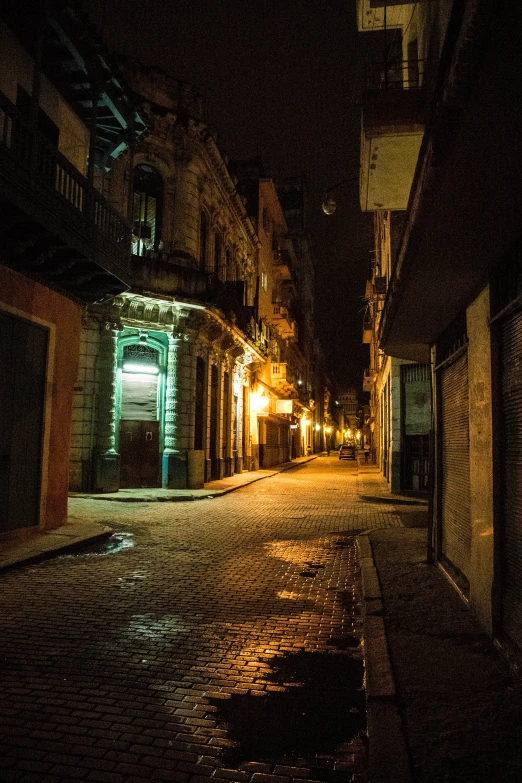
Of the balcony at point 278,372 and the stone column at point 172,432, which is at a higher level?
the balcony at point 278,372

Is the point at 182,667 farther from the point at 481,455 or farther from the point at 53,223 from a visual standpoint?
the point at 53,223

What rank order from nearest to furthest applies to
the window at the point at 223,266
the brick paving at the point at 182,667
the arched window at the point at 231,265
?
the brick paving at the point at 182,667, the window at the point at 223,266, the arched window at the point at 231,265

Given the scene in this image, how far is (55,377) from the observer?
1102 cm

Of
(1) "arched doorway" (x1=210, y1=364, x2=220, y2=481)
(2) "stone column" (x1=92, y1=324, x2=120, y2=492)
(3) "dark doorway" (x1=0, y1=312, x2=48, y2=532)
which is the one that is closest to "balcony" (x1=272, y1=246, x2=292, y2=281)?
(1) "arched doorway" (x1=210, y1=364, x2=220, y2=481)

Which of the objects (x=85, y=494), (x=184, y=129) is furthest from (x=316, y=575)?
(x=184, y=129)

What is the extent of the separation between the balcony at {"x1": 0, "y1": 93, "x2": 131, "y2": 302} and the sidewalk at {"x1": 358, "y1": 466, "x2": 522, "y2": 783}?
753cm

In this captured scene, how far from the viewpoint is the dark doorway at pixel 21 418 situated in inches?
369

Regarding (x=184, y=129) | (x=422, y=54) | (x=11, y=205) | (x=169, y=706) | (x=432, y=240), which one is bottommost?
(x=169, y=706)

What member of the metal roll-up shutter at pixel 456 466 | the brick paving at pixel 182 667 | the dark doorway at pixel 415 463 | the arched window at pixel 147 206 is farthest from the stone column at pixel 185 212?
the metal roll-up shutter at pixel 456 466

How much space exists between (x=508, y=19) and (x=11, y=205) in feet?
25.1

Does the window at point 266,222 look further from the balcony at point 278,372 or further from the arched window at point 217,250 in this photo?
the arched window at point 217,250

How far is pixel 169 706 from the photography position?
3.89 metres

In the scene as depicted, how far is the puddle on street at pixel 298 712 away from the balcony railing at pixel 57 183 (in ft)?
24.6

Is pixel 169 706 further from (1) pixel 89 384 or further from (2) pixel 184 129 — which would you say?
(2) pixel 184 129
